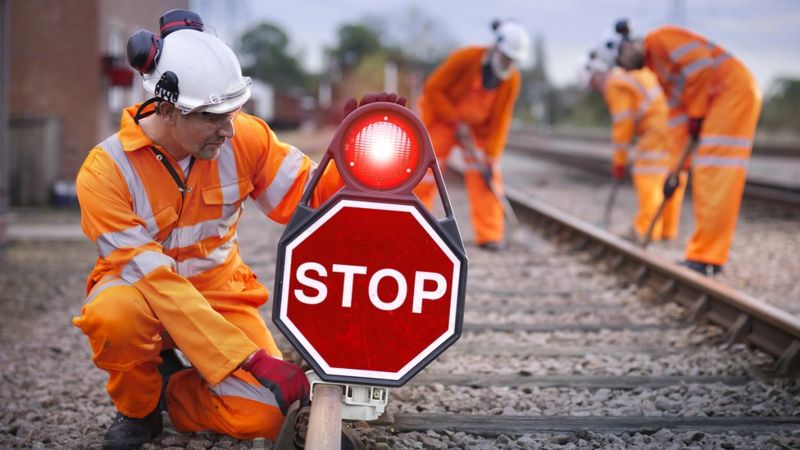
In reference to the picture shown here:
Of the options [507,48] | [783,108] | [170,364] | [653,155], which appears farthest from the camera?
[783,108]

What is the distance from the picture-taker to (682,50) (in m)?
5.66

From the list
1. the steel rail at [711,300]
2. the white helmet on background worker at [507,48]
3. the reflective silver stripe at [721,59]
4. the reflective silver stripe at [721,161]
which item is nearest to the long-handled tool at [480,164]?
the white helmet on background worker at [507,48]

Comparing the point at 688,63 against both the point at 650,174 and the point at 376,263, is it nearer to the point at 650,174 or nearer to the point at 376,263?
the point at 650,174

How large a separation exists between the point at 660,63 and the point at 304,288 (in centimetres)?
423

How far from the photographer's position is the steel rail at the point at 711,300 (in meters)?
3.79

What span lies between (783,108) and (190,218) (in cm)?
4619

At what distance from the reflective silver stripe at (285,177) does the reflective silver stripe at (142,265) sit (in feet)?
1.58

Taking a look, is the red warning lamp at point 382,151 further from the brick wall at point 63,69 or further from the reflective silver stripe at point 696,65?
the brick wall at point 63,69

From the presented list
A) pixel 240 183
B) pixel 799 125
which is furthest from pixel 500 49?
pixel 799 125

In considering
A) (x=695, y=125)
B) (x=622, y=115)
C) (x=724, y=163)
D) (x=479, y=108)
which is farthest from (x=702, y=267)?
(x=622, y=115)

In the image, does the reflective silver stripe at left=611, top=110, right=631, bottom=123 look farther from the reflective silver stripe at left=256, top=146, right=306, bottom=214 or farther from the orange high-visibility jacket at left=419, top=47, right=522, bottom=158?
the reflective silver stripe at left=256, top=146, right=306, bottom=214

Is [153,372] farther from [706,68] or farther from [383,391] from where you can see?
[706,68]

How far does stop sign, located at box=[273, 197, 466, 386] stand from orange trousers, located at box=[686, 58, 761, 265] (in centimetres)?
354

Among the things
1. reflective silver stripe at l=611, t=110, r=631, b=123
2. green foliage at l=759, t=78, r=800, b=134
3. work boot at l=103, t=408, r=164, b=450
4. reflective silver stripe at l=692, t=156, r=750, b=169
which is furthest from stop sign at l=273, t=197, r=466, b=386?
green foliage at l=759, t=78, r=800, b=134
